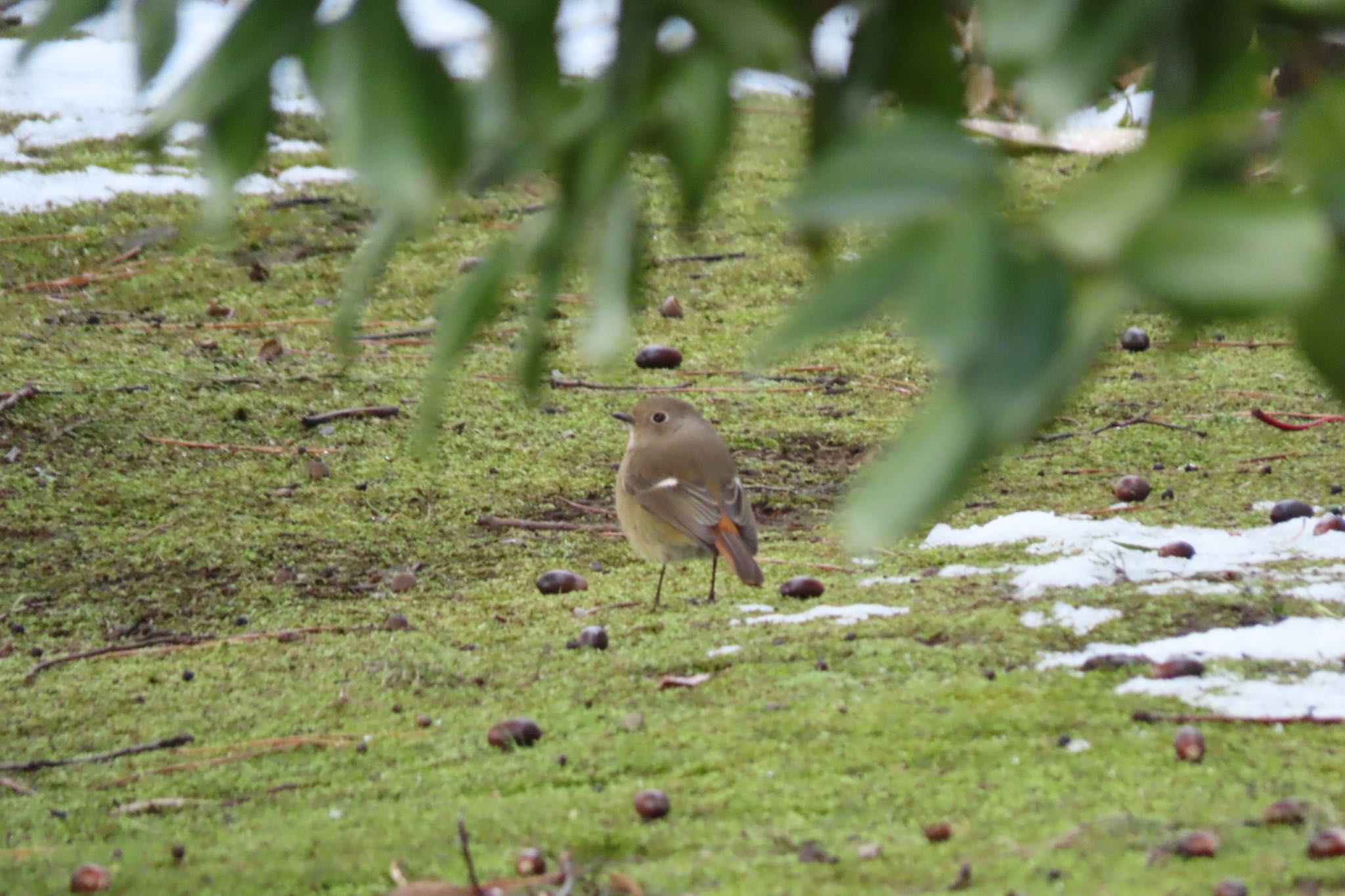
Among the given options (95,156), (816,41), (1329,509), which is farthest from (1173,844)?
(95,156)

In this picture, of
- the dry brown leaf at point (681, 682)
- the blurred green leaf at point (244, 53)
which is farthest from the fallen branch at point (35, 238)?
the blurred green leaf at point (244, 53)

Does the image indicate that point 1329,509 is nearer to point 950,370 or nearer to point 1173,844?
point 1173,844

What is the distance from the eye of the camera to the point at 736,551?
3662mm

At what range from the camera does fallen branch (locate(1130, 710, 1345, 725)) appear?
2.49 m

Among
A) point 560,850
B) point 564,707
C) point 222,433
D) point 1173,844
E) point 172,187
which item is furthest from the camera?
point 172,187

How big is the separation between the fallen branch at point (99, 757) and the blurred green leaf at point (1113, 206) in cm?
244

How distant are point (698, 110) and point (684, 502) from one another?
2.89 m

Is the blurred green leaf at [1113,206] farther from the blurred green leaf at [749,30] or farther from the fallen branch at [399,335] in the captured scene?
the fallen branch at [399,335]

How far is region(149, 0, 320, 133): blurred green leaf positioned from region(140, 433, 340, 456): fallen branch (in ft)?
12.8

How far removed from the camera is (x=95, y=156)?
27.1 feet

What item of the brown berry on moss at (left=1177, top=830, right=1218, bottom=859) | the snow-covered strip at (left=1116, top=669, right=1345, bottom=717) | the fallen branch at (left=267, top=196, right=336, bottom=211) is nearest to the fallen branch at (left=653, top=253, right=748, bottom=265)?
the fallen branch at (left=267, top=196, right=336, bottom=211)

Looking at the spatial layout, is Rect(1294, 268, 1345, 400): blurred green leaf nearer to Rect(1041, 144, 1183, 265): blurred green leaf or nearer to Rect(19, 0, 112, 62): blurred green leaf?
Rect(1041, 144, 1183, 265): blurred green leaf

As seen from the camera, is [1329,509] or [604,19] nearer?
[604,19]

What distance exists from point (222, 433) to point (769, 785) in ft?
9.77
